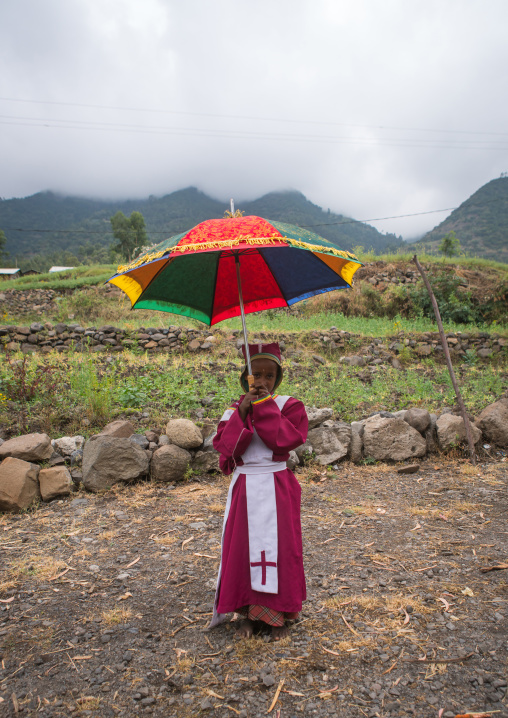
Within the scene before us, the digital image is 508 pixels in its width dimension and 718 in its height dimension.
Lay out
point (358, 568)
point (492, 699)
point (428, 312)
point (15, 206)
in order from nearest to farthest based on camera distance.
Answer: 1. point (492, 699)
2. point (358, 568)
3. point (428, 312)
4. point (15, 206)

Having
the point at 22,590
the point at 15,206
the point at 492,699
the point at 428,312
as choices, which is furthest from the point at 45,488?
the point at 15,206

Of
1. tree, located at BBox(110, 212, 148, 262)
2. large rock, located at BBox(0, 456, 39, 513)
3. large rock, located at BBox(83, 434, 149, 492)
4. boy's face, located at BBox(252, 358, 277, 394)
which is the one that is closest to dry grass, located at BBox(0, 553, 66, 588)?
large rock, located at BBox(0, 456, 39, 513)

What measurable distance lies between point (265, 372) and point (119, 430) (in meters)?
2.83

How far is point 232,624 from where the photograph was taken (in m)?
2.42

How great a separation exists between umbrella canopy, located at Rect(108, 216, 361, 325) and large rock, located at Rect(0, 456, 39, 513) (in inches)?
95.1

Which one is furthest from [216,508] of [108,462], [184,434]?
[108,462]

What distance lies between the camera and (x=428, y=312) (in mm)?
13453

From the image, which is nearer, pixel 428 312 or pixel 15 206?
pixel 428 312

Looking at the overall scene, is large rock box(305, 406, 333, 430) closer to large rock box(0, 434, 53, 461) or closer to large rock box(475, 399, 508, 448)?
large rock box(475, 399, 508, 448)

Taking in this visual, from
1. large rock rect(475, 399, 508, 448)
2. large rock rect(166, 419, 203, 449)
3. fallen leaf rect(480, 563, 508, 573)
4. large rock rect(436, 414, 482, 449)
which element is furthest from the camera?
large rock rect(475, 399, 508, 448)

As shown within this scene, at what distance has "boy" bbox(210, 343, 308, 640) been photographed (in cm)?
215

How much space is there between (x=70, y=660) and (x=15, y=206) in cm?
14089

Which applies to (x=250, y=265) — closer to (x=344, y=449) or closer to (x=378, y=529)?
(x=378, y=529)

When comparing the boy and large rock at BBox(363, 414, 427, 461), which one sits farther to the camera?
large rock at BBox(363, 414, 427, 461)
